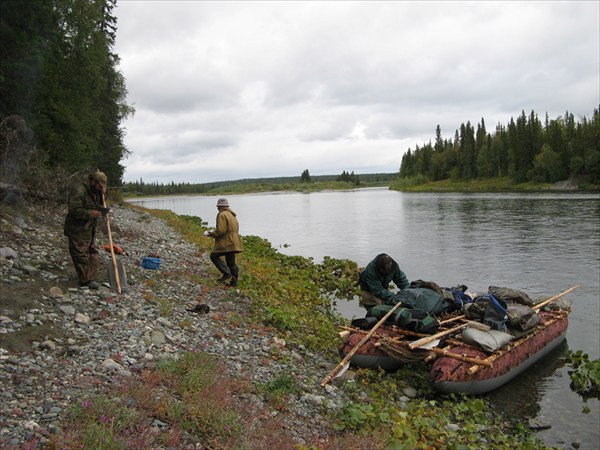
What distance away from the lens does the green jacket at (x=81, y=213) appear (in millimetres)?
9594

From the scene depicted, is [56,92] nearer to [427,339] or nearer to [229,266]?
[229,266]

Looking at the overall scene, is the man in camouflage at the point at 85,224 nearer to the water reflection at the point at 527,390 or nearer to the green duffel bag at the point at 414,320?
the green duffel bag at the point at 414,320

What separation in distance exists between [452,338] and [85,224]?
8.28 m

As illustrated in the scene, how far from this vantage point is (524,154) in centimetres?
10956

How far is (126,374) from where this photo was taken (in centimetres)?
642

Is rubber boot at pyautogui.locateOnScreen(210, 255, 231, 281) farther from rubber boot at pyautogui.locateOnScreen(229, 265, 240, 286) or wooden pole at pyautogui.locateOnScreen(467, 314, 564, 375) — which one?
wooden pole at pyautogui.locateOnScreen(467, 314, 564, 375)

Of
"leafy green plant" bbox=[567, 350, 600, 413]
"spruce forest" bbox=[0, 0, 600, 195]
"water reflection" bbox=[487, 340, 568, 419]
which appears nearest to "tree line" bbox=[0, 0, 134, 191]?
"spruce forest" bbox=[0, 0, 600, 195]

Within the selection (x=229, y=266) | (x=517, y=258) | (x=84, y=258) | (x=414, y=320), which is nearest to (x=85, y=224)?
(x=84, y=258)

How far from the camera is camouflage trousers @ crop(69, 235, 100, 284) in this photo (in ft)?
31.9

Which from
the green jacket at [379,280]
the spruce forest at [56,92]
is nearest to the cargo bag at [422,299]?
the green jacket at [379,280]

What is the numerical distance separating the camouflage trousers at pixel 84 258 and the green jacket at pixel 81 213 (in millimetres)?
142

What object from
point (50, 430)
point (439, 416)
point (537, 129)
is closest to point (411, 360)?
point (439, 416)

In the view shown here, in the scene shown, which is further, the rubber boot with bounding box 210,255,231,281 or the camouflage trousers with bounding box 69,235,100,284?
the rubber boot with bounding box 210,255,231,281

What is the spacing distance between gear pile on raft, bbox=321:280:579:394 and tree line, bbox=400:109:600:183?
301ft
